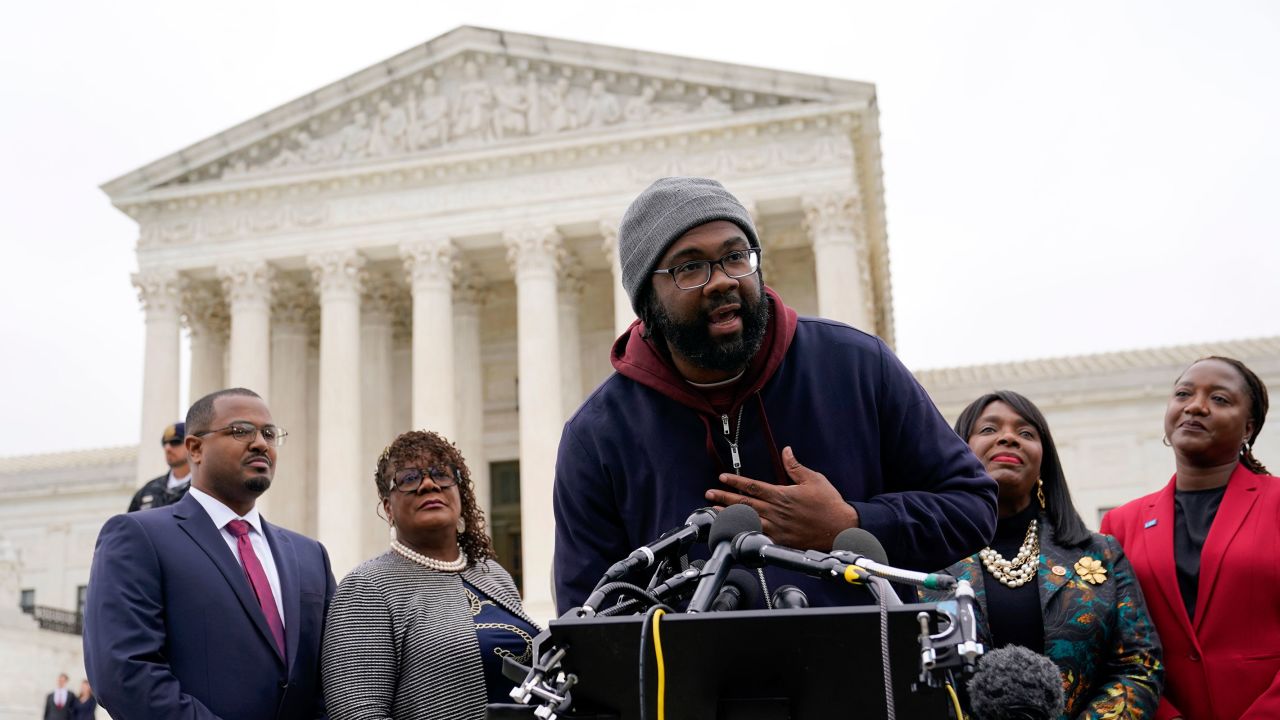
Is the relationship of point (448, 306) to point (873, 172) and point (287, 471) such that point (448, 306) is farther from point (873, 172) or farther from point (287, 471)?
point (873, 172)

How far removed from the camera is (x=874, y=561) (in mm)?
2672

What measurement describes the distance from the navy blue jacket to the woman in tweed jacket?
2.28m

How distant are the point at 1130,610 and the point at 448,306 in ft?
96.6

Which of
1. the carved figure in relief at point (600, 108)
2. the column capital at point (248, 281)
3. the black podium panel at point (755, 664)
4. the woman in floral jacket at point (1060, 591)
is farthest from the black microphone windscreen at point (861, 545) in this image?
the column capital at point (248, 281)

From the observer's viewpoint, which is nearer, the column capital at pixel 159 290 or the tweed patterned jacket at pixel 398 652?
the tweed patterned jacket at pixel 398 652

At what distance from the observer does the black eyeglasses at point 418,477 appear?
646cm

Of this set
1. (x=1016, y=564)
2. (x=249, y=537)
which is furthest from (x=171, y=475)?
(x=1016, y=564)

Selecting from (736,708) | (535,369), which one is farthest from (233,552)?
(535,369)

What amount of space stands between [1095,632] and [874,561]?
3.15 meters

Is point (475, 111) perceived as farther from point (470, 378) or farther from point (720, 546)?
point (720, 546)

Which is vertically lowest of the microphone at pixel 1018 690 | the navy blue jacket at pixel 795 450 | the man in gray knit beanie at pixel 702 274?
the microphone at pixel 1018 690

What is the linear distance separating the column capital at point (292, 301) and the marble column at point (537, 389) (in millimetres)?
7474

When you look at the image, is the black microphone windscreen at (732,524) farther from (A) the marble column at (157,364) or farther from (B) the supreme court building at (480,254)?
(A) the marble column at (157,364)

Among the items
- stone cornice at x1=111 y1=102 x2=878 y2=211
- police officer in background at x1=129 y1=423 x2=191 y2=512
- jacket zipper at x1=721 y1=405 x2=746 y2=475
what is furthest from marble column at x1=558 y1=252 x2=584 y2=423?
jacket zipper at x1=721 y1=405 x2=746 y2=475
